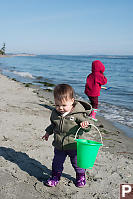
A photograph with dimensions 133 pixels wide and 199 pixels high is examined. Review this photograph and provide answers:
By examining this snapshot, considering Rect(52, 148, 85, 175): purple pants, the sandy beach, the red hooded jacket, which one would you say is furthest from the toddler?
the red hooded jacket

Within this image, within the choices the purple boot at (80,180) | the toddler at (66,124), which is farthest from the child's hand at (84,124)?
the purple boot at (80,180)

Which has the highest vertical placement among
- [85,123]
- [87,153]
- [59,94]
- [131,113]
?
[59,94]

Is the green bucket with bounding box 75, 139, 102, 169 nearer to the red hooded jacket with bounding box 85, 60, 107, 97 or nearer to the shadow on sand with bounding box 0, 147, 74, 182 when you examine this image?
the shadow on sand with bounding box 0, 147, 74, 182

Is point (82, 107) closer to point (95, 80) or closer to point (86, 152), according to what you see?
point (86, 152)

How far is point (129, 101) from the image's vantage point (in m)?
9.84

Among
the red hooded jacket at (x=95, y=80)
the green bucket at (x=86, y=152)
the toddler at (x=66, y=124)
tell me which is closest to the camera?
the green bucket at (x=86, y=152)

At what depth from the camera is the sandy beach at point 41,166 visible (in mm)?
2641

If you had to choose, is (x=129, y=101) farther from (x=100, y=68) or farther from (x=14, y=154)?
(x=14, y=154)

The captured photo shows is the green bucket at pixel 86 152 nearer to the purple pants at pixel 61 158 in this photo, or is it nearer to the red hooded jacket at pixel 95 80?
the purple pants at pixel 61 158

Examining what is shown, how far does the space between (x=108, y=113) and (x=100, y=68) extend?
1.98 m

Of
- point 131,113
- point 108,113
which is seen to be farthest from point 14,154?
point 131,113

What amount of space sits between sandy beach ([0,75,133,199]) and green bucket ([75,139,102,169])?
216mm

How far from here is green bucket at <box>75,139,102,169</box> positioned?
240cm

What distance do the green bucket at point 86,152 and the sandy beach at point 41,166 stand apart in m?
0.22
